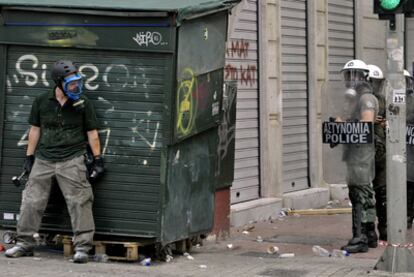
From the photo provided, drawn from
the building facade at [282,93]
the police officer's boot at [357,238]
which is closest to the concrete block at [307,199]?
Result: the building facade at [282,93]

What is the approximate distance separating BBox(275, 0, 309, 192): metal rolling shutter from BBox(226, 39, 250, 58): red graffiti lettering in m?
1.27

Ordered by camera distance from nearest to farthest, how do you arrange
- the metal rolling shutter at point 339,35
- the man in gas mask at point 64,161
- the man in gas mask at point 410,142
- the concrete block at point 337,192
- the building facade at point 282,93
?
1. the man in gas mask at point 64,161
2. the man in gas mask at point 410,142
3. the building facade at point 282,93
4. the concrete block at point 337,192
5. the metal rolling shutter at point 339,35

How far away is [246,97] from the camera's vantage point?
41.2ft

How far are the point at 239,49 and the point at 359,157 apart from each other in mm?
3215

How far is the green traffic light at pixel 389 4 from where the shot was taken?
8.16m

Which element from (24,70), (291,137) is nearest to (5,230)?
(24,70)

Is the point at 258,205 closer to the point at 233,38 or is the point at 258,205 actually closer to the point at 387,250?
the point at 233,38

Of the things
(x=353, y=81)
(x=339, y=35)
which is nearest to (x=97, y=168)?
(x=353, y=81)

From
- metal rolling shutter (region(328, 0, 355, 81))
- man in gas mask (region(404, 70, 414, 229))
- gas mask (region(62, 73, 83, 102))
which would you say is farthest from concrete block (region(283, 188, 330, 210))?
gas mask (region(62, 73, 83, 102))

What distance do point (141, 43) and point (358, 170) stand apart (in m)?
2.83

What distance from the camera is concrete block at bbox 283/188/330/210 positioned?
43.7 ft

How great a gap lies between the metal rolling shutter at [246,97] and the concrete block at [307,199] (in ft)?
2.20

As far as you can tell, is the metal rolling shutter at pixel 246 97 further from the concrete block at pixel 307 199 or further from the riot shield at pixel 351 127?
the riot shield at pixel 351 127

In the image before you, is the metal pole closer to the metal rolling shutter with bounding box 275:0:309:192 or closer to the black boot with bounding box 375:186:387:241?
the black boot with bounding box 375:186:387:241
